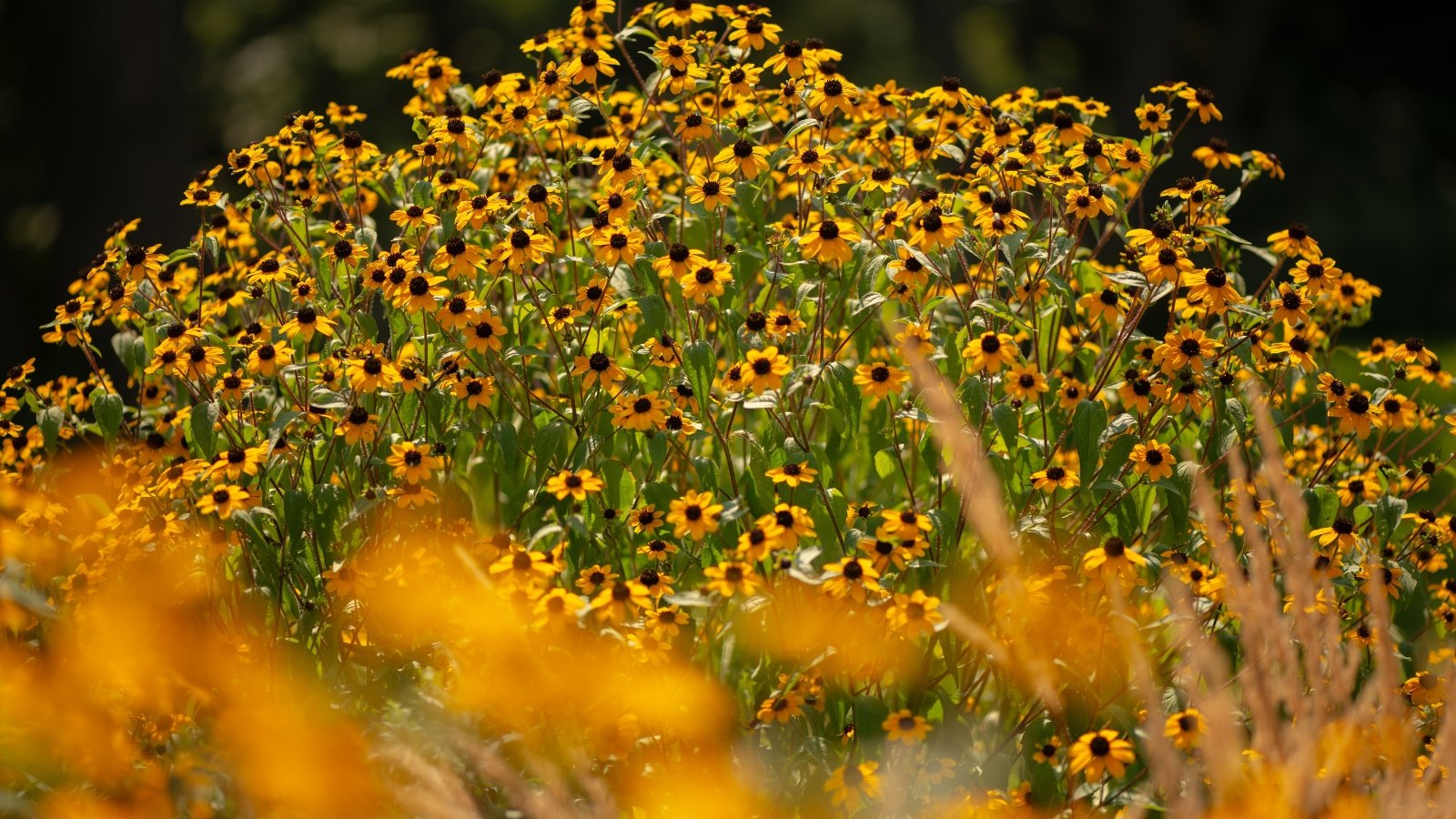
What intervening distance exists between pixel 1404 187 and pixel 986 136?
13560mm

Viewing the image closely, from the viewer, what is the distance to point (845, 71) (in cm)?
2031

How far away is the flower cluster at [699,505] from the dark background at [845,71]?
15.2ft

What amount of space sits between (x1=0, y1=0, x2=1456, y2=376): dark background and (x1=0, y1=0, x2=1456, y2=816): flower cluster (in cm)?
463

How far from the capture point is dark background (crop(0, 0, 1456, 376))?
26.2 ft

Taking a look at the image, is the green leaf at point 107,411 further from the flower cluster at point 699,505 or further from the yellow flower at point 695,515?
the yellow flower at point 695,515

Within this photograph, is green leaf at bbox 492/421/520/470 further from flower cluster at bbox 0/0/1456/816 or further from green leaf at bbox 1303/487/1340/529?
green leaf at bbox 1303/487/1340/529

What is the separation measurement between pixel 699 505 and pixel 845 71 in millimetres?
18329

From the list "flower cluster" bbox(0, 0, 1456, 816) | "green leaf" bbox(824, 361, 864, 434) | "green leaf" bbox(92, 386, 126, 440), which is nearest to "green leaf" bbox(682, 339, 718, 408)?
"flower cluster" bbox(0, 0, 1456, 816)

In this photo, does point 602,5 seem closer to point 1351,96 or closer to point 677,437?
point 677,437

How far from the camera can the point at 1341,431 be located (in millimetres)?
3289

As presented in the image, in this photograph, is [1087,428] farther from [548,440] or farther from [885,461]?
[548,440]

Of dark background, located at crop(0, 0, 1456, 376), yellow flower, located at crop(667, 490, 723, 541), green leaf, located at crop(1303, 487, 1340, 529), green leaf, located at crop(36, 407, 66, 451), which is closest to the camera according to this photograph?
yellow flower, located at crop(667, 490, 723, 541)

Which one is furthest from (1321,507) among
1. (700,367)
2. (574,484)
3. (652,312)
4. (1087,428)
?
(574,484)

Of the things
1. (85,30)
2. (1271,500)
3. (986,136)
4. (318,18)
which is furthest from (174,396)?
(318,18)
